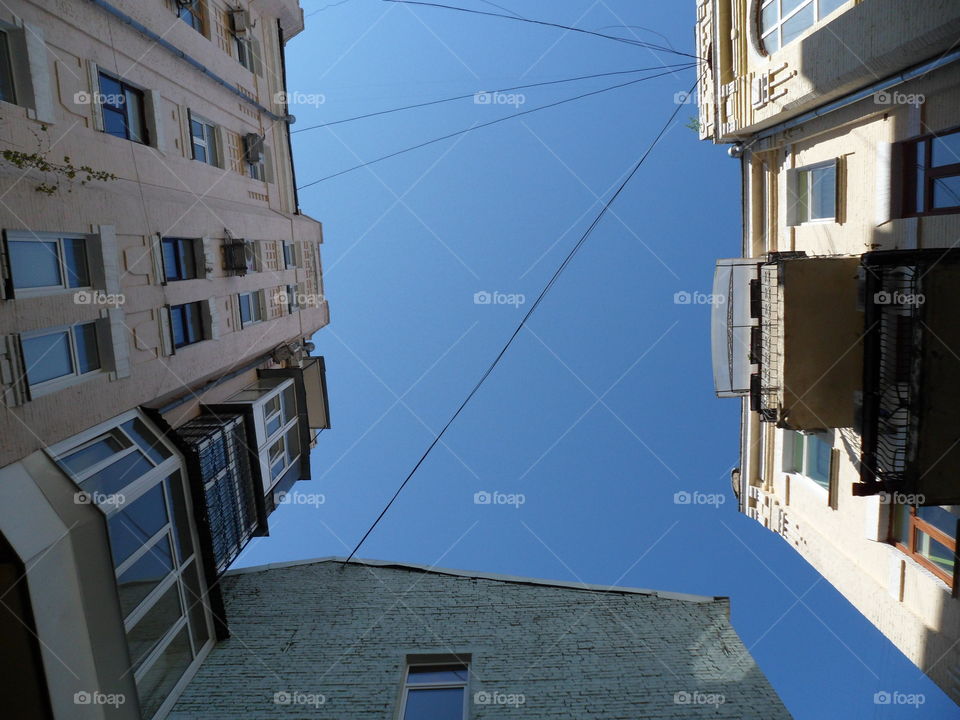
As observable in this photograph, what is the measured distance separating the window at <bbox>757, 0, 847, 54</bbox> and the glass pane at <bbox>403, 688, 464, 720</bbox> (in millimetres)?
12678

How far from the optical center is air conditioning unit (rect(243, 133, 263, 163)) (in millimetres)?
14352

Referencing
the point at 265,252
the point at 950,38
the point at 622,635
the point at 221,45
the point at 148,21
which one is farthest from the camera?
the point at 265,252

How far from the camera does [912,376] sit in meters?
6.36

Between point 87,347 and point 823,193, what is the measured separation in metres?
12.9

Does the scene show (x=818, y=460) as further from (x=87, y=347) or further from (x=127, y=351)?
(x=87, y=347)

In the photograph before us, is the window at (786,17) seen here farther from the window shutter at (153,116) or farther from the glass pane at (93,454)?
the glass pane at (93,454)

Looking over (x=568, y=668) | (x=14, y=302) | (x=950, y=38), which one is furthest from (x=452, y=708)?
(x=950, y=38)

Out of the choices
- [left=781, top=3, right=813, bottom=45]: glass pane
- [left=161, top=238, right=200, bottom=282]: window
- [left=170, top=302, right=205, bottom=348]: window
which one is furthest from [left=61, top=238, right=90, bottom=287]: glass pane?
[left=781, top=3, right=813, bottom=45]: glass pane

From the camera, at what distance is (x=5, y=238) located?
641 cm

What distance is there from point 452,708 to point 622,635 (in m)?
3.26

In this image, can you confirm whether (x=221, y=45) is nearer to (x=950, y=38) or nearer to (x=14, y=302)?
(x=14, y=302)

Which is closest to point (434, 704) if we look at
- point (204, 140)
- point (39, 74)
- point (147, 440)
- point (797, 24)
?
point (147, 440)

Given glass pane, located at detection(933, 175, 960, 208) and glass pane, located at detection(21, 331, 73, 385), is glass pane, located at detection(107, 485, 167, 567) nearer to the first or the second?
glass pane, located at detection(21, 331, 73, 385)

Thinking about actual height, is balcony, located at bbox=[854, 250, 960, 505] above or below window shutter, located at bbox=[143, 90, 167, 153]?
below
